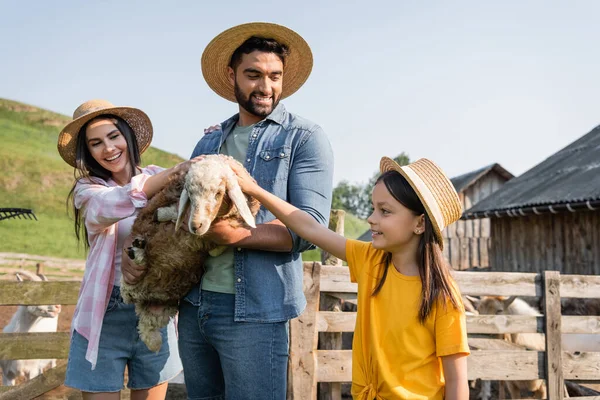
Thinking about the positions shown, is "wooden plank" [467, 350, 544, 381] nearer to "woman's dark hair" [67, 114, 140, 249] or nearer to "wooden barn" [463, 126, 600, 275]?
"woman's dark hair" [67, 114, 140, 249]

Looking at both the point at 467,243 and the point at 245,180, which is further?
the point at 467,243

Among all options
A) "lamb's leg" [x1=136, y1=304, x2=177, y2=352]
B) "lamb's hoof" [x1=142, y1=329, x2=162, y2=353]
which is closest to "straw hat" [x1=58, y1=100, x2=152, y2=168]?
"lamb's leg" [x1=136, y1=304, x2=177, y2=352]

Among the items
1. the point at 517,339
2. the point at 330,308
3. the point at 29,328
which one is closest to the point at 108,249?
the point at 330,308

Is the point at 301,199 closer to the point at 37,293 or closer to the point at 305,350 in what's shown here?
the point at 305,350

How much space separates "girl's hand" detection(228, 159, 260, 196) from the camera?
2.81 m

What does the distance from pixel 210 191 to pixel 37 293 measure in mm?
3065

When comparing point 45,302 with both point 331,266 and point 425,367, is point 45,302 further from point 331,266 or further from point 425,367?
point 425,367

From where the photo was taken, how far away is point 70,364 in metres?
3.18

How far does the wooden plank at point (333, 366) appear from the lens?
5.19 meters

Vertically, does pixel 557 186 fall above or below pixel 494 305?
above

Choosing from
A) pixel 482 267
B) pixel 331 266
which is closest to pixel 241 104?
pixel 331 266

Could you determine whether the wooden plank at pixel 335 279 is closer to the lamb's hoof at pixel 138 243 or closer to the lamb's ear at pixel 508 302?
the lamb's hoof at pixel 138 243

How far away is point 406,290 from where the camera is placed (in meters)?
2.71

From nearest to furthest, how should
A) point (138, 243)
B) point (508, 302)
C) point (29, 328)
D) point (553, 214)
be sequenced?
1. point (138, 243)
2. point (29, 328)
3. point (508, 302)
4. point (553, 214)
